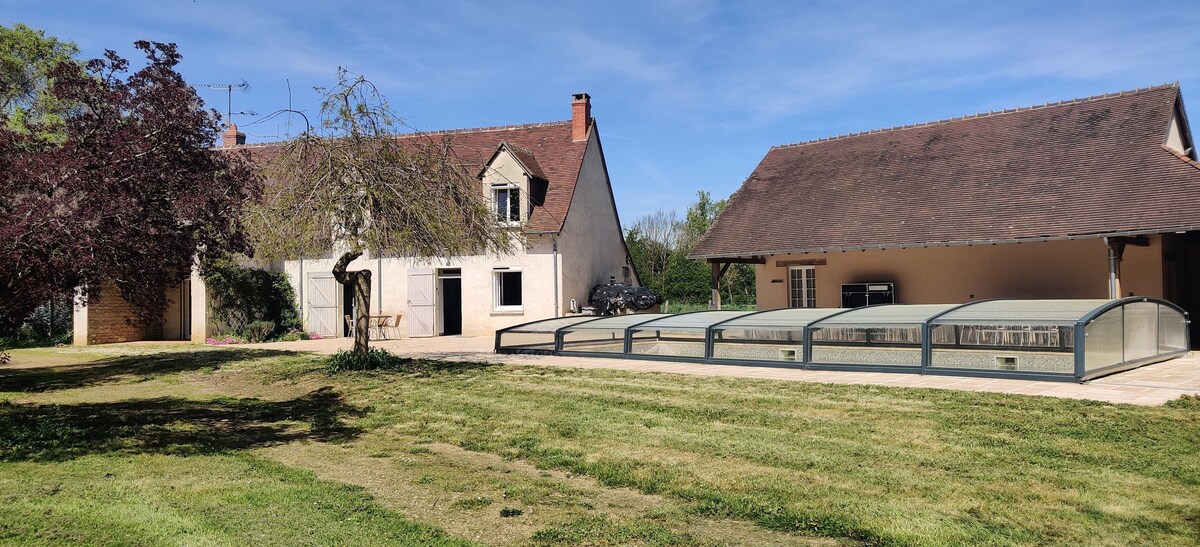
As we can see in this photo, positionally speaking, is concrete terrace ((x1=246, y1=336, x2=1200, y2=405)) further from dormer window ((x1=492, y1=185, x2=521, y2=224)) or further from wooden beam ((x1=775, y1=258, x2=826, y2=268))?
wooden beam ((x1=775, y1=258, x2=826, y2=268))

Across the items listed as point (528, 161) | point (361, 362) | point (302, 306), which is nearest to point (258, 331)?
point (302, 306)

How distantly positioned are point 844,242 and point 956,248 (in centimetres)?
251

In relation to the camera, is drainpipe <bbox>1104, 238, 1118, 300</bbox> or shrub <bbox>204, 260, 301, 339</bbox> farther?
shrub <bbox>204, 260, 301, 339</bbox>

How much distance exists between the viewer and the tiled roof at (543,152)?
70.5ft

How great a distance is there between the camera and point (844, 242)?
17.6 metres

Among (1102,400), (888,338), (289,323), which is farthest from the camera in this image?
(289,323)

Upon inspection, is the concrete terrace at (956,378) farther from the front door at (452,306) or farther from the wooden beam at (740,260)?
the front door at (452,306)

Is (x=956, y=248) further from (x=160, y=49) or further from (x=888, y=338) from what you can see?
(x=160, y=49)

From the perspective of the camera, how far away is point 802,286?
2017cm

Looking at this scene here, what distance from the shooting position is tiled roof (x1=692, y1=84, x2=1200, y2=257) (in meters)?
15.1

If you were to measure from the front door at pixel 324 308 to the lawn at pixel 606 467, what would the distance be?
39.3 feet

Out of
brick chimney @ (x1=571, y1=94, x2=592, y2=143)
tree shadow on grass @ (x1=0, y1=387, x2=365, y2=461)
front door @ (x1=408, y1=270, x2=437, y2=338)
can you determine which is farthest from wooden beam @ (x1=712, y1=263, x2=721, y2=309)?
tree shadow on grass @ (x1=0, y1=387, x2=365, y2=461)

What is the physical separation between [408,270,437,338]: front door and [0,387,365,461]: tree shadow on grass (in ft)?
38.4

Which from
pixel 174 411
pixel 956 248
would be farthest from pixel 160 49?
pixel 956 248
